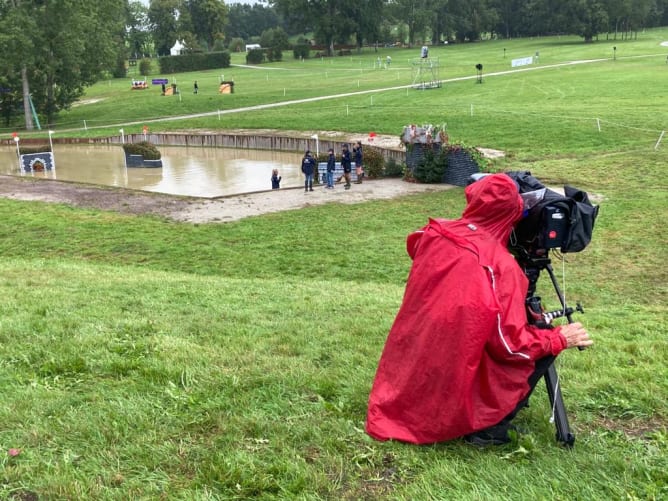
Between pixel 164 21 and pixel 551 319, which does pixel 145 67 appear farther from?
pixel 551 319

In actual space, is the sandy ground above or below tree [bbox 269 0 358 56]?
below

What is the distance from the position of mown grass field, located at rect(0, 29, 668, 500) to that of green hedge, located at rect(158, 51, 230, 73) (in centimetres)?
7517

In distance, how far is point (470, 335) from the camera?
3.51 metres

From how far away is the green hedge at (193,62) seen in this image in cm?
8851

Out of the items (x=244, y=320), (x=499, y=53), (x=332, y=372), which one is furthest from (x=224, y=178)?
(x=499, y=53)

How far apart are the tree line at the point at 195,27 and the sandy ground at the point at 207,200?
2294 centimetres

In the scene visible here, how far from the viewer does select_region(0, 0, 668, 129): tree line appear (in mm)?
43469

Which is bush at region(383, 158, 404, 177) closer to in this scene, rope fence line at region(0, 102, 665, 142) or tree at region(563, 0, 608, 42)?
rope fence line at region(0, 102, 665, 142)

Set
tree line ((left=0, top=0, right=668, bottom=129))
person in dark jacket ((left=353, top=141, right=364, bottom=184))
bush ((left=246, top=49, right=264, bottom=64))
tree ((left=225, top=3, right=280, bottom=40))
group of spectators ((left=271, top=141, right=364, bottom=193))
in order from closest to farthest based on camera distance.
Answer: group of spectators ((left=271, top=141, right=364, bottom=193)) → person in dark jacket ((left=353, top=141, right=364, bottom=184)) → tree line ((left=0, top=0, right=668, bottom=129)) → bush ((left=246, top=49, right=264, bottom=64)) → tree ((left=225, top=3, right=280, bottom=40))

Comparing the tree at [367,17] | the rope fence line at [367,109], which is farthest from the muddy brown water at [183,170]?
the tree at [367,17]

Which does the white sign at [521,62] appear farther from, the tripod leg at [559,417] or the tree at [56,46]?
the tripod leg at [559,417]

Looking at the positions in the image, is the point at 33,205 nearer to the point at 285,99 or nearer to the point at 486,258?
the point at 486,258

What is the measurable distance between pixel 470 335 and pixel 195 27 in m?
122

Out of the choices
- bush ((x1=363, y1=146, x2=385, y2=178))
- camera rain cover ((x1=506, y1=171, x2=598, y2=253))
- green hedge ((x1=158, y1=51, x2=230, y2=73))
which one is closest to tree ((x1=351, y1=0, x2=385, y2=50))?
green hedge ((x1=158, y1=51, x2=230, y2=73))
